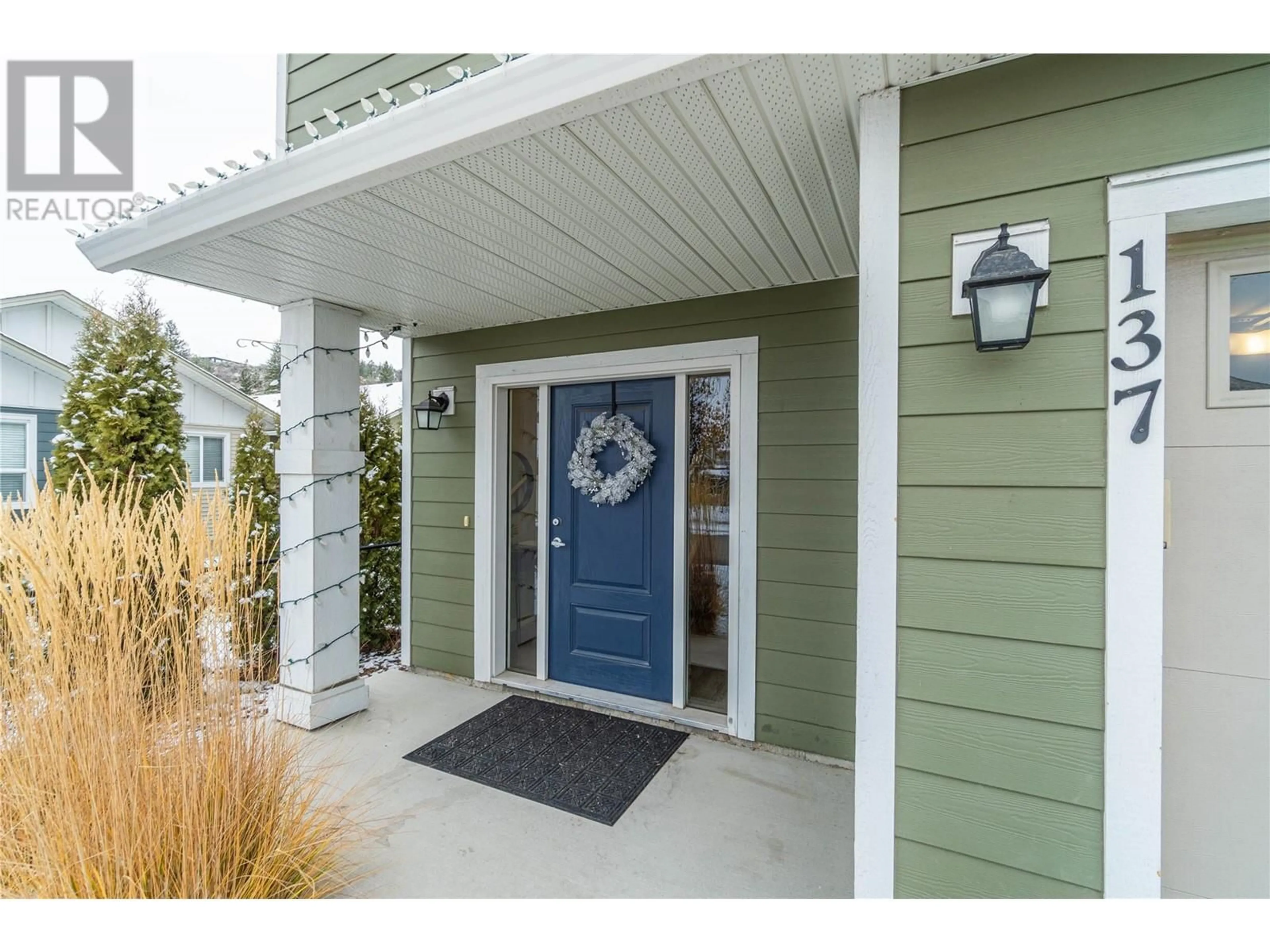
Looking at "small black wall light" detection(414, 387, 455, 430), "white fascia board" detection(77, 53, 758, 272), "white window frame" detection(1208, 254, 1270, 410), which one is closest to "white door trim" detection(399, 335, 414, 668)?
"small black wall light" detection(414, 387, 455, 430)

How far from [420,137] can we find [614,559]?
2.27m

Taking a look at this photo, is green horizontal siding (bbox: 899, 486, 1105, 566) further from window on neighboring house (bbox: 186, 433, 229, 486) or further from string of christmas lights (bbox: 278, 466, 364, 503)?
window on neighboring house (bbox: 186, 433, 229, 486)

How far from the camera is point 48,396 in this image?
18.6 feet

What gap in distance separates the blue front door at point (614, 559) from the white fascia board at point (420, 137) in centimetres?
172

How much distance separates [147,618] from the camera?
139 cm

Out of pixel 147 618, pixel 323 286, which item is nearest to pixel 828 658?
pixel 147 618

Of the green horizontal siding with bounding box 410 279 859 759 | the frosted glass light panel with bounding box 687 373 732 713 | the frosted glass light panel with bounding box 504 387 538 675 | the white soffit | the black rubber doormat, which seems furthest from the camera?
the frosted glass light panel with bounding box 504 387 538 675

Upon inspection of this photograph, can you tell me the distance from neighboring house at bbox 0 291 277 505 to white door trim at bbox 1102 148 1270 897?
4992mm

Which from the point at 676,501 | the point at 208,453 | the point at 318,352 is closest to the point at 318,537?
the point at 318,352

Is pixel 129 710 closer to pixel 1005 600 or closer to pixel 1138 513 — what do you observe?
pixel 1005 600

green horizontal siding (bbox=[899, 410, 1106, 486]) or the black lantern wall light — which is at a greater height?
the black lantern wall light

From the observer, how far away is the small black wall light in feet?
11.5

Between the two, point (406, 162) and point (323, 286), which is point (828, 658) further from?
point (323, 286)

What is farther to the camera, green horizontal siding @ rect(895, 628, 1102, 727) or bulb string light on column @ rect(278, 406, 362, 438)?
bulb string light on column @ rect(278, 406, 362, 438)
